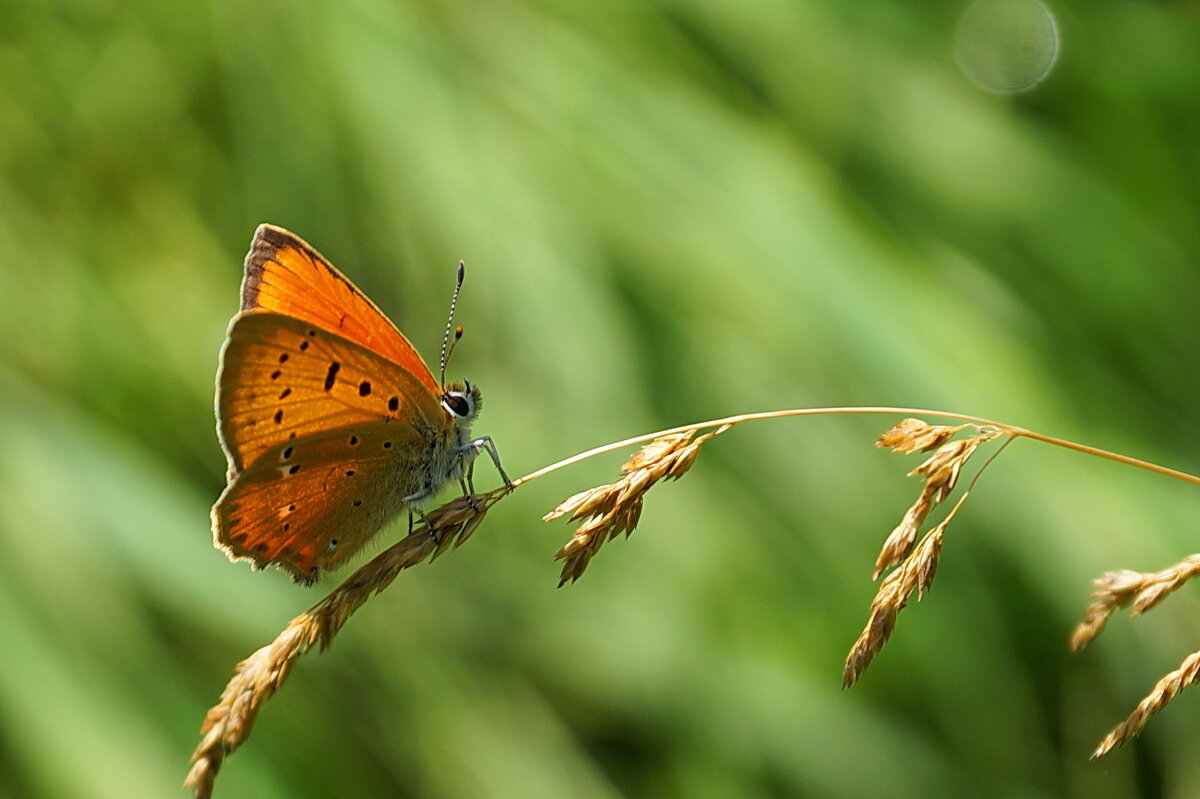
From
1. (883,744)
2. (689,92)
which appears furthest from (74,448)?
(883,744)

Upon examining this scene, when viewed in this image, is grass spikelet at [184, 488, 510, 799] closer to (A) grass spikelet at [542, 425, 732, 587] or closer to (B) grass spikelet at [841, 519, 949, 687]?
(A) grass spikelet at [542, 425, 732, 587]

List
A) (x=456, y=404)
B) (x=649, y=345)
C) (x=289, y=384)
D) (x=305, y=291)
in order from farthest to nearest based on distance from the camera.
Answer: (x=649, y=345) < (x=456, y=404) < (x=305, y=291) < (x=289, y=384)

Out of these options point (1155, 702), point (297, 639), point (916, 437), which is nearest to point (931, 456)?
point (916, 437)

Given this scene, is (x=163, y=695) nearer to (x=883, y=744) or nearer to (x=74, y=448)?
(x=74, y=448)

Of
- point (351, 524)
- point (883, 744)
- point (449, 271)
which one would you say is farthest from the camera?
point (449, 271)

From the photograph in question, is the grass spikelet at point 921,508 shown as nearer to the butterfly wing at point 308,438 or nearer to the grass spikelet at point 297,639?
the grass spikelet at point 297,639

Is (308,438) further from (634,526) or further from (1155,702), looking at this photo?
(1155,702)
